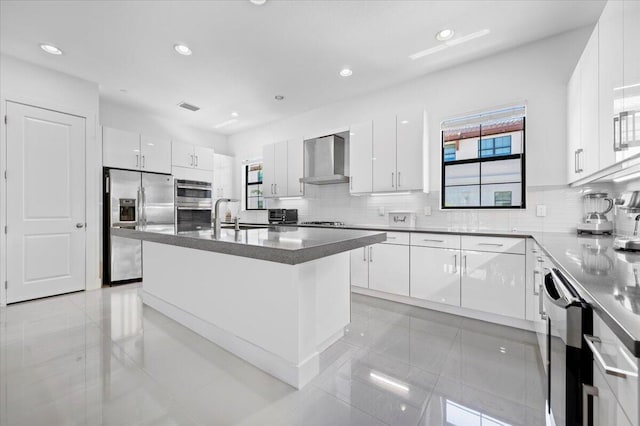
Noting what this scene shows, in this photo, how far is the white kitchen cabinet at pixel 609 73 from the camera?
1.61 metres

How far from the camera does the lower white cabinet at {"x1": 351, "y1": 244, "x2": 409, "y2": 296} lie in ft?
10.9

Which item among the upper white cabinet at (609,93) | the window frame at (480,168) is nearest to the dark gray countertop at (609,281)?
the upper white cabinet at (609,93)

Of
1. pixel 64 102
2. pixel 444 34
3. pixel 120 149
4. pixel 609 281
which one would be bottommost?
pixel 609 281

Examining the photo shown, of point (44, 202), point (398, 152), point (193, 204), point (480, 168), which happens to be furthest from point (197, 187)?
point (480, 168)

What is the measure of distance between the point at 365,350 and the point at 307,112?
4.15 m

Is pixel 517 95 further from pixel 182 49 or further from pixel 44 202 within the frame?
pixel 44 202

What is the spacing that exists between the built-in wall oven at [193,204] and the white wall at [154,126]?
116 cm

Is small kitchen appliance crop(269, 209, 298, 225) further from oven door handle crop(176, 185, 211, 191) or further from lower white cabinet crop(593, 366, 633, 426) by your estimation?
lower white cabinet crop(593, 366, 633, 426)

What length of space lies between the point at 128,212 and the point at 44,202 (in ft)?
3.19

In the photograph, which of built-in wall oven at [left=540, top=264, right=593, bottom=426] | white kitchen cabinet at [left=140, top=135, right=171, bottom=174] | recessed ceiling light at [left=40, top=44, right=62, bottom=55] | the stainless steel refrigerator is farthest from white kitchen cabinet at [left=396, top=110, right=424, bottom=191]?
recessed ceiling light at [left=40, top=44, right=62, bottom=55]

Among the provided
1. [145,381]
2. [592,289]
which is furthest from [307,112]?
[592,289]

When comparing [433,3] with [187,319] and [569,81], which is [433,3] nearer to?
[569,81]

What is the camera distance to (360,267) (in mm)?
3703

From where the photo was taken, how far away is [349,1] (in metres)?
2.45
